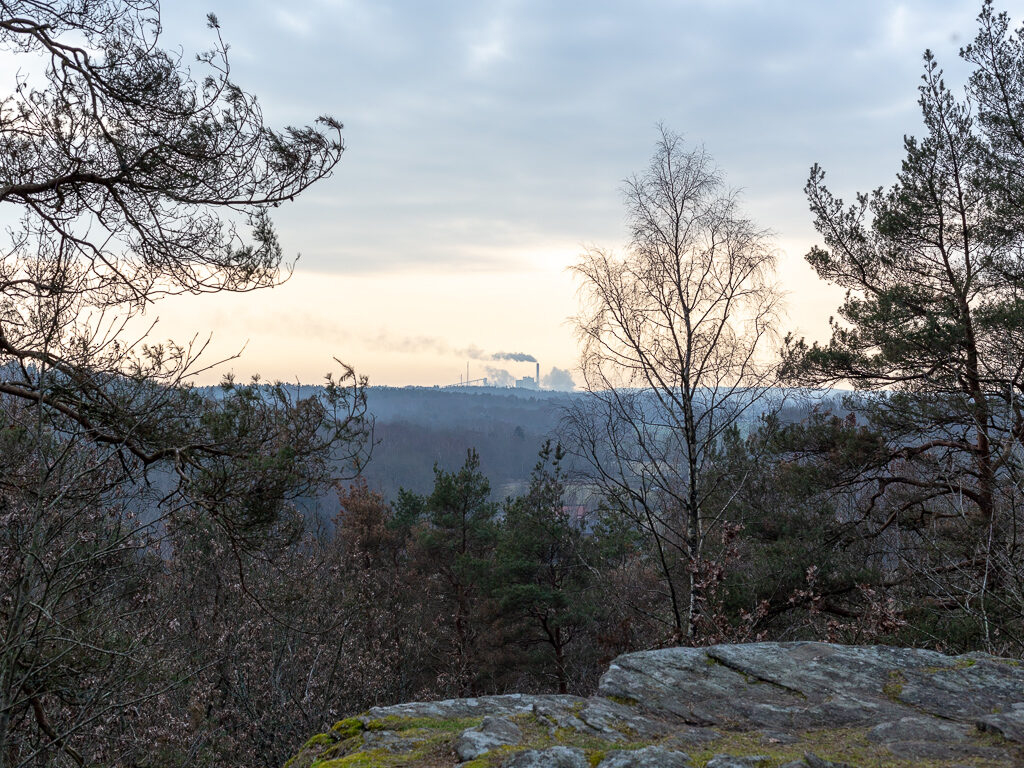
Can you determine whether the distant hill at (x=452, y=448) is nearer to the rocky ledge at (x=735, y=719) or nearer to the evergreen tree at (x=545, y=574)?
the evergreen tree at (x=545, y=574)

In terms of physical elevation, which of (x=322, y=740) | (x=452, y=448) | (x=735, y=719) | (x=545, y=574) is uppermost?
(x=735, y=719)

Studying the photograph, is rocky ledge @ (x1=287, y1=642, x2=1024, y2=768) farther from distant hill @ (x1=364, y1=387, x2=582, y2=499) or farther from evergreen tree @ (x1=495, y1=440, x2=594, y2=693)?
distant hill @ (x1=364, y1=387, x2=582, y2=499)

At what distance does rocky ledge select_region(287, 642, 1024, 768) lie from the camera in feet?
9.84

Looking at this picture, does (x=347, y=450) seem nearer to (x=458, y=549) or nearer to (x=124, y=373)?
(x=124, y=373)

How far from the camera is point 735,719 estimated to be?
364cm

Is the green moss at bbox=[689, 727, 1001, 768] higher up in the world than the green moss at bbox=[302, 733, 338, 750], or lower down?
higher up

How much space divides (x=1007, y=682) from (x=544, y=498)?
1751cm

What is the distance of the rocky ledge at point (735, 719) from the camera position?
9.84 ft

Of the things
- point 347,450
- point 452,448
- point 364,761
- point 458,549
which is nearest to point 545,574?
point 458,549

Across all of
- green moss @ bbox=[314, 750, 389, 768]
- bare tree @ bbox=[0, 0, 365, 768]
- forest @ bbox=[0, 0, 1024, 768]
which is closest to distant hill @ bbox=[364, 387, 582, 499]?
forest @ bbox=[0, 0, 1024, 768]

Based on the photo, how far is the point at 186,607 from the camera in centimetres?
1467

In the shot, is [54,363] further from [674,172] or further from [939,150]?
[939,150]

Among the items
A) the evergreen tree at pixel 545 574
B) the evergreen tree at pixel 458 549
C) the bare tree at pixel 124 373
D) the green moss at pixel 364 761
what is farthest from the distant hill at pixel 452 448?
the green moss at pixel 364 761

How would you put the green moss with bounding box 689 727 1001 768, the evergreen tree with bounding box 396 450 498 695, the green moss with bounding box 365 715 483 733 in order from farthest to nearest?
the evergreen tree with bounding box 396 450 498 695 → the green moss with bounding box 365 715 483 733 → the green moss with bounding box 689 727 1001 768
